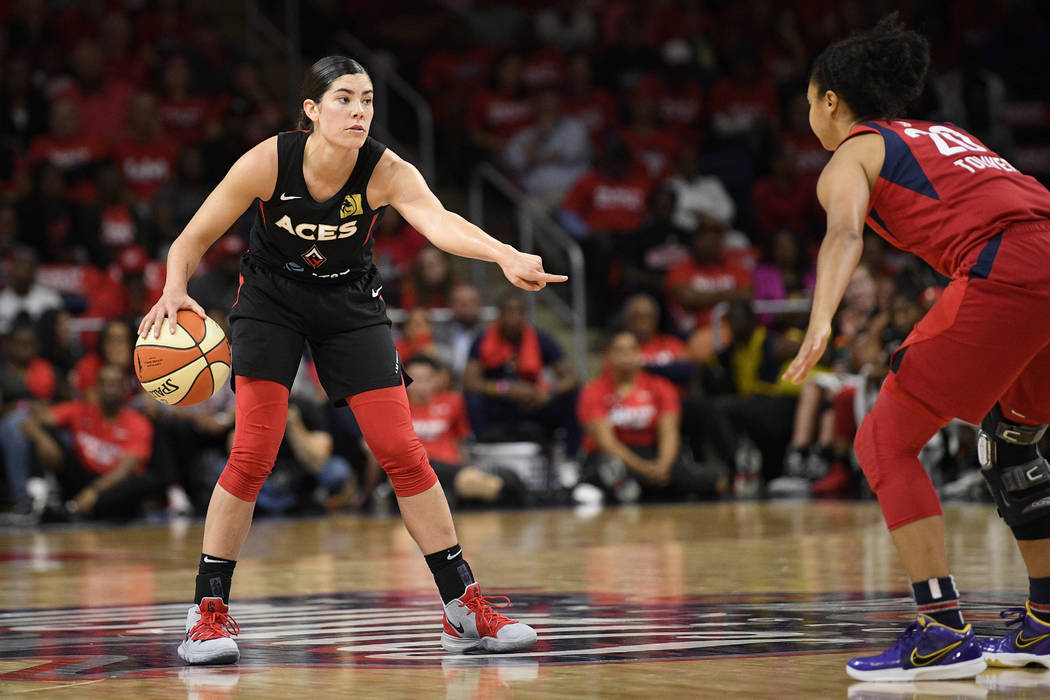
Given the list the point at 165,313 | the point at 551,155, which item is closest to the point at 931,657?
the point at 165,313

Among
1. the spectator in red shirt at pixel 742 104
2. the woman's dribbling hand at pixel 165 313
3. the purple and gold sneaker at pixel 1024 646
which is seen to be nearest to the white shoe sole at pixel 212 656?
the woman's dribbling hand at pixel 165 313

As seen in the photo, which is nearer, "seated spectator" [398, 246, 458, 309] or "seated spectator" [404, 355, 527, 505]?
"seated spectator" [404, 355, 527, 505]

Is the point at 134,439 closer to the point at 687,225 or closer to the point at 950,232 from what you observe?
the point at 687,225

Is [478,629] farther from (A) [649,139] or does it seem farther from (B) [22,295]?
(A) [649,139]

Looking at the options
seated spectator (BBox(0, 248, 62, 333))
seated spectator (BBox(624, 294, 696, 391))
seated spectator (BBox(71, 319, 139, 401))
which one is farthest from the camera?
seated spectator (BBox(624, 294, 696, 391))

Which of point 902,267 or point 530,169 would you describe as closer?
point 902,267

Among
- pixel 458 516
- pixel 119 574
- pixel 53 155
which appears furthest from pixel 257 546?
pixel 53 155

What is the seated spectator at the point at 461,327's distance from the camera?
11.6 m

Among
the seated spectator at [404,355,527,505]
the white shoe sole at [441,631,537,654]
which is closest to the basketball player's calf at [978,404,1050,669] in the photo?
the white shoe sole at [441,631,537,654]

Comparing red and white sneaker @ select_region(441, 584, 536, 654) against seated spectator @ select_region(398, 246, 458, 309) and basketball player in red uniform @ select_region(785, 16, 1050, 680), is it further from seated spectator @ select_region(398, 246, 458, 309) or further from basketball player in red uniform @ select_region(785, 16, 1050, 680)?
seated spectator @ select_region(398, 246, 458, 309)

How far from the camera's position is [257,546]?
801cm

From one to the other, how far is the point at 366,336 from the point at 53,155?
924 cm

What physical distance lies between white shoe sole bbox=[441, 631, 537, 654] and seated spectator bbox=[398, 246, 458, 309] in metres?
7.67

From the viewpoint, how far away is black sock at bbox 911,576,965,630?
3.57 meters
